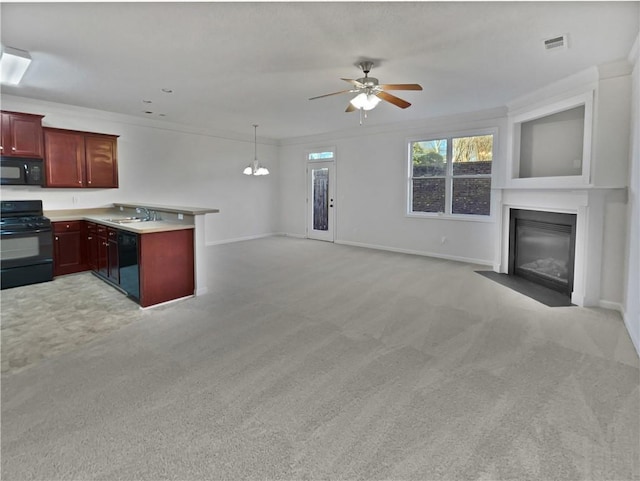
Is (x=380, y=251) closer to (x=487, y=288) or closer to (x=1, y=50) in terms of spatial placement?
(x=487, y=288)

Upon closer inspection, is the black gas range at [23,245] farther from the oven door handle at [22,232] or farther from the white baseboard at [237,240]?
the white baseboard at [237,240]

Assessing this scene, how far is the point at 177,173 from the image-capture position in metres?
7.22

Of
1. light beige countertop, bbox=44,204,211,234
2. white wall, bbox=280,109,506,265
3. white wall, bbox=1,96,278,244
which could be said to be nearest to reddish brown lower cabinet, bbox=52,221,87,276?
light beige countertop, bbox=44,204,211,234

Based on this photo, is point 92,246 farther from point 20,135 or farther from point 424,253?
point 424,253

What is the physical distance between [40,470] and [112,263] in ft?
11.0

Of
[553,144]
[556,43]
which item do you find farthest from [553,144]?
[556,43]

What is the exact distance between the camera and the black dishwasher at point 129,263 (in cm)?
397

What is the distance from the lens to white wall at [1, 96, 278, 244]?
560 cm

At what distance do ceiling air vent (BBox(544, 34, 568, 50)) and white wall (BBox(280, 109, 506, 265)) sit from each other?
8.32ft

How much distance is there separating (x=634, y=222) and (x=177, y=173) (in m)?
7.14

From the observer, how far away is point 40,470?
167 centimetres

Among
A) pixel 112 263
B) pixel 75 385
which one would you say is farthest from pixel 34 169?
pixel 75 385

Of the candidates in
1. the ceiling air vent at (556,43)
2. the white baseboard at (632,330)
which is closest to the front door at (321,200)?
the ceiling air vent at (556,43)

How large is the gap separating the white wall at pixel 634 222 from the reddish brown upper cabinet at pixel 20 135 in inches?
277
